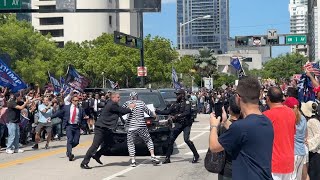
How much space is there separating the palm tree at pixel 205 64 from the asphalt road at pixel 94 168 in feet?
261

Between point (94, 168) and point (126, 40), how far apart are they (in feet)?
58.4

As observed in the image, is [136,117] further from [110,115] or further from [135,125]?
[110,115]

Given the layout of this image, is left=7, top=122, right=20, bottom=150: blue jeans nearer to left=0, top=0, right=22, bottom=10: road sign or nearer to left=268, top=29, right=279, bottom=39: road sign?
left=0, top=0, right=22, bottom=10: road sign

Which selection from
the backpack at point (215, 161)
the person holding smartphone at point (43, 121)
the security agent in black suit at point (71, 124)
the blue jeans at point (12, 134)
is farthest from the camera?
the person holding smartphone at point (43, 121)

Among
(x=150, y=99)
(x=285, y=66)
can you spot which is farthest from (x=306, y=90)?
(x=285, y=66)

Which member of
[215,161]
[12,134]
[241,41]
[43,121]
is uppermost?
[241,41]

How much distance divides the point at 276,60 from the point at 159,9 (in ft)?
296

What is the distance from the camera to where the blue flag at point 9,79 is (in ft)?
67.2

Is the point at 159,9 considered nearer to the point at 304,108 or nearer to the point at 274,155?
the point at 304,108

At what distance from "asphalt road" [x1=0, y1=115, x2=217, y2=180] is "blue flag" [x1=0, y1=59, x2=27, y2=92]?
331 centimetres

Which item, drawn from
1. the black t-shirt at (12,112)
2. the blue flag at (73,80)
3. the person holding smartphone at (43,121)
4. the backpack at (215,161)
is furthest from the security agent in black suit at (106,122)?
the blue flag at (73,80)

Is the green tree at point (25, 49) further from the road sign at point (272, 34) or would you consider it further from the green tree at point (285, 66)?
the green tree at point (285, 66)

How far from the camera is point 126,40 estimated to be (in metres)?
31.2

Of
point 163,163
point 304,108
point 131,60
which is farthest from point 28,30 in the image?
point 304,108
